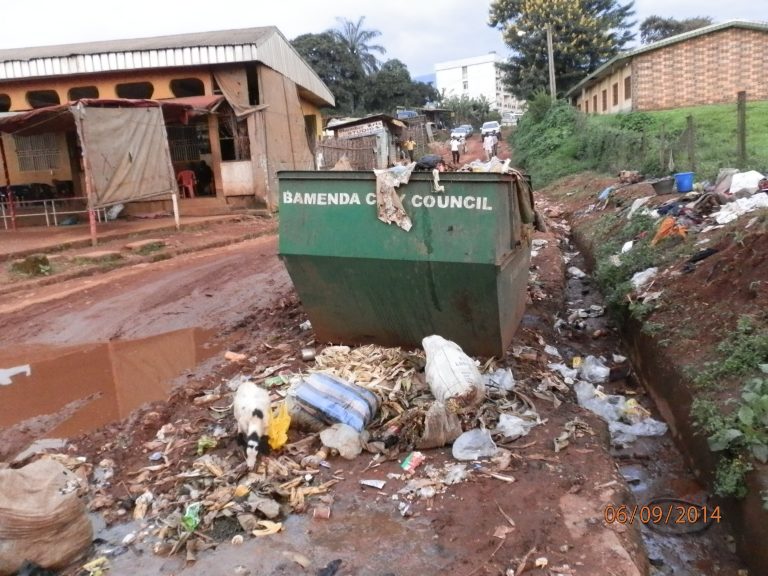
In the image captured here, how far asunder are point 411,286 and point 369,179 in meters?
0.88

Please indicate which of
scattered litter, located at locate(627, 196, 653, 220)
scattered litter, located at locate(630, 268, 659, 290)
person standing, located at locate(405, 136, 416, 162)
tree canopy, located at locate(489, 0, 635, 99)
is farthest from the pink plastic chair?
tree canopy, located at locate(489, 0, 635, 99)

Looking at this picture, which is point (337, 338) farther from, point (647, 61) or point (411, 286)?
point (647, 61)

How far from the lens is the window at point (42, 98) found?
53.9 feet

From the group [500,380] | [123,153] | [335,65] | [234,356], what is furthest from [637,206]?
[335,65]

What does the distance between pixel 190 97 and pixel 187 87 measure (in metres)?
1.20

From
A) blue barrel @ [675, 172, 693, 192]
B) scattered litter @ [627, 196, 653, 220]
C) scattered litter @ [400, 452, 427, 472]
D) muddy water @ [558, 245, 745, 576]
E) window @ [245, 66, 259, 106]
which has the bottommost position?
muddy water @ [558, 245, 745, 576]

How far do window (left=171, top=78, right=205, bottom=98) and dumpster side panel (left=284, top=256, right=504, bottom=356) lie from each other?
12.9 meters

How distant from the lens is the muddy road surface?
6.96 metres

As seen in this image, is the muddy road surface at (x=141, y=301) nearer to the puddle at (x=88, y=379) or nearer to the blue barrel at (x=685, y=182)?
the puddle at (x=88, y=379)

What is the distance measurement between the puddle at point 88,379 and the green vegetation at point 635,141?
840cm

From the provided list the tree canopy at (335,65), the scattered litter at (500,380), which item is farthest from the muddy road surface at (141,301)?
the tree canopy at (335,65)

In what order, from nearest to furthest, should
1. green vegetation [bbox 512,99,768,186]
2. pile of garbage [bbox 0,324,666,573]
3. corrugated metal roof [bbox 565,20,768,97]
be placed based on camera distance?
pile of garbage [bbox 0,324,666,573] → green vegetation [bbox 512,99,768,186] → corrugated metal roof [bbox 565,20,768,97]

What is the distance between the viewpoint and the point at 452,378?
4.10 m
